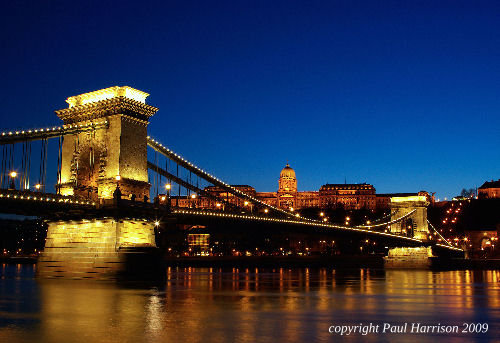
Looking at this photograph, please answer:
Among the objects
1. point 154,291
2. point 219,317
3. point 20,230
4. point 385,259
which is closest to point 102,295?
point 154,291

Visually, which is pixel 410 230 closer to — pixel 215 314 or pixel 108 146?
pixel 108 146

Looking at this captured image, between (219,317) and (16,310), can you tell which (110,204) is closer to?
(16,310)

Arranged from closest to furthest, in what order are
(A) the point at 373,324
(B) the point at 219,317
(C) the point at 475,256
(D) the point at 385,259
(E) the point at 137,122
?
1. (A) the point at 373,324
2. (B) the point at 219,317
3. (E) the point at 137,122
4. (D) the point at 385,259
5. (C) the point at 475,256

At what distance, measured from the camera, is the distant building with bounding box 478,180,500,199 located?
601 feet

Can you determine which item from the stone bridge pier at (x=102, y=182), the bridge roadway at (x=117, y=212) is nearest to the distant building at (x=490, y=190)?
the bridge roadway at (x=117, y=212)

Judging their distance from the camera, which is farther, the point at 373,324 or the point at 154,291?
the point at 154,291

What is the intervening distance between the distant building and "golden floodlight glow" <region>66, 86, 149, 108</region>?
156 m

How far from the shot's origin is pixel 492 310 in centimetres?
2548

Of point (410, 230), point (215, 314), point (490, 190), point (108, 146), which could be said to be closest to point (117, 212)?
point (108, 146)

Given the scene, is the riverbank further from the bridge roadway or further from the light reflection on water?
the light reflection on water

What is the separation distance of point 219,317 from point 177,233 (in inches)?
4178

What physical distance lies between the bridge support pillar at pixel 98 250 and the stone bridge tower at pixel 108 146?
2815 mm

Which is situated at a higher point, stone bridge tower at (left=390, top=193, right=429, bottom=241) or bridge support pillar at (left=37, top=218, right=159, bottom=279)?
stone bridge tower at (left=390, top=193, right=429, bottom=241)

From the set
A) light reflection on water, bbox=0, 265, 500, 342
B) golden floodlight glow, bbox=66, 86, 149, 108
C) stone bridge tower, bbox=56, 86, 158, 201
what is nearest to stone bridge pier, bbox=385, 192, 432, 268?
stone bridge tower, bbox=56, 86, 158, 201
